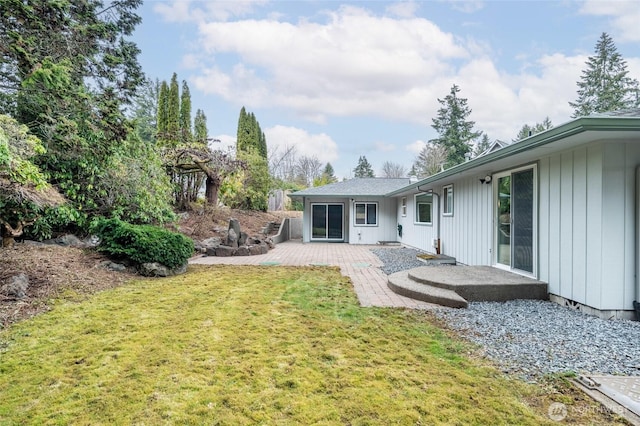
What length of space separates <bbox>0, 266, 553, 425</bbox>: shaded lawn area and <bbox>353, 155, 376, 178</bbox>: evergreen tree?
42.4 metres

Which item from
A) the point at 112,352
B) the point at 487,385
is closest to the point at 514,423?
the point at 487,385

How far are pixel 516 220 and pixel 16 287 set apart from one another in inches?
314

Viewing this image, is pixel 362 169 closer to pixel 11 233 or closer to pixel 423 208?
pixel 423 208

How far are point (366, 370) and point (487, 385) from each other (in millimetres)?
912

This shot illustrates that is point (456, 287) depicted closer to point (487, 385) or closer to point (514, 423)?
point (487, 385)

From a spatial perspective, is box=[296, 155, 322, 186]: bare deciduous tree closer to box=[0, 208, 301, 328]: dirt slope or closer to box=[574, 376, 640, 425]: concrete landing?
box=[0, 208, 301, 328]: dirt slope

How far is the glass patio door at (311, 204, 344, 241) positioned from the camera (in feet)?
53.3

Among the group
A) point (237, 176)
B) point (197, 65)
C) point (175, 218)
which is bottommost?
point (175, 218)

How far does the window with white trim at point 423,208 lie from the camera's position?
11.5m

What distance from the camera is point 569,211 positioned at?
4.66m

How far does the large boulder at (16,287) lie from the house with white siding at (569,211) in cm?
717

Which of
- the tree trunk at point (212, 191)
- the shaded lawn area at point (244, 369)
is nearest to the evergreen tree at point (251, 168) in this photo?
the tree trunk at point (212, 191)

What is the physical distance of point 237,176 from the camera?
15.1 m

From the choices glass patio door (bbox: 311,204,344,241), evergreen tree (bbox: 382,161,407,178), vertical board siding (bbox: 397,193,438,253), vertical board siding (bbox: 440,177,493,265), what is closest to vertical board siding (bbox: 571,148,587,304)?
vertical board siding (bbox: 440,177,493,265)
